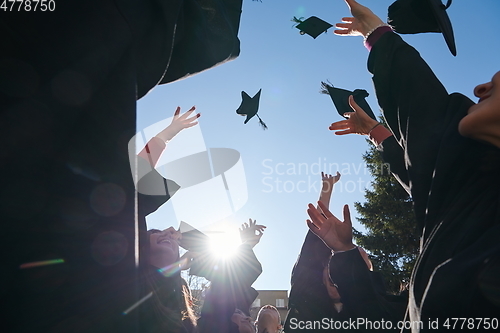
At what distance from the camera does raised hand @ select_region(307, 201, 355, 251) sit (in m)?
2.26

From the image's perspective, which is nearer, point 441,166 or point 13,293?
point 13,293

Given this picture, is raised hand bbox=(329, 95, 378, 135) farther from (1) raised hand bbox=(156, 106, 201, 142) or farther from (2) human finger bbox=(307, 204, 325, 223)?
(1) raised hand bbox=(156, 106, 201, 142)

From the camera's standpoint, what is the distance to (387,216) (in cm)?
1600

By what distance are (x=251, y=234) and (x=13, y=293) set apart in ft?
14.0

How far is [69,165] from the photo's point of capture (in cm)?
76

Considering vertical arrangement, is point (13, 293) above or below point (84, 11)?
below

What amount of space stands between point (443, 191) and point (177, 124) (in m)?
2.05

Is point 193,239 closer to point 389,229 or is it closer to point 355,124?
point 355,124

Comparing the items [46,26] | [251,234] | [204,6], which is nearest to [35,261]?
[46,26]

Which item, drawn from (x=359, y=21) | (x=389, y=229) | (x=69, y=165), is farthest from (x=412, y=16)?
(x=389, y=229)

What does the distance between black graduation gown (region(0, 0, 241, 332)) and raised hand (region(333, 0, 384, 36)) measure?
4.85 feet

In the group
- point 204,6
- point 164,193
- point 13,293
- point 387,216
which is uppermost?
point 204,6

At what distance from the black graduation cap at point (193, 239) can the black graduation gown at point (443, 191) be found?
3.15 meters

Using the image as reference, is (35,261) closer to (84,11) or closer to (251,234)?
(84,11)
